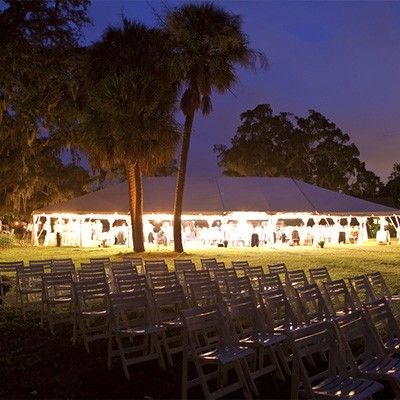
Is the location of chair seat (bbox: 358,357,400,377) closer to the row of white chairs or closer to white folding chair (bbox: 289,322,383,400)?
the row of white chairs

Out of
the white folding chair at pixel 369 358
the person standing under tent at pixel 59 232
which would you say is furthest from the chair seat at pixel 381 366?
the person standing under tent at pixel 59 232

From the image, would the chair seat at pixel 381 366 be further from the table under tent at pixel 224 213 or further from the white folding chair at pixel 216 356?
the table under tent at pixel 224 213

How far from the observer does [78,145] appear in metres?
31.2

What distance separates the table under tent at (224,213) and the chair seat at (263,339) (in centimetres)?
2535

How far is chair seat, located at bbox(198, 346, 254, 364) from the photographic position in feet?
18.3

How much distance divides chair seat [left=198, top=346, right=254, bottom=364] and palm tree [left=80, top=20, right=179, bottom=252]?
20805 millimetres

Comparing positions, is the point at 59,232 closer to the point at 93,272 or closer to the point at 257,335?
the point at 93,272

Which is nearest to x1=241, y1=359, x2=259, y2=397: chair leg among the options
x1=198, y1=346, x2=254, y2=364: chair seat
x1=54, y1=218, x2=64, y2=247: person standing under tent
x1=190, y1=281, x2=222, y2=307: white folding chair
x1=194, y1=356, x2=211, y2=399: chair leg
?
x1=198, y1=346, x2=254, y2=364: chair seat

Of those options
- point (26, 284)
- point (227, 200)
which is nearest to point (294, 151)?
point (227, 200)

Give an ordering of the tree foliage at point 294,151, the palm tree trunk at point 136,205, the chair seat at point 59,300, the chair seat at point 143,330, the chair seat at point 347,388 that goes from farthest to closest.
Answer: the tree foliage at point 294,151, the palm tree trunk at point 136,205, the chair seat at point 59,300, the chair seat at point 143,330, the chair seat at point 347,388

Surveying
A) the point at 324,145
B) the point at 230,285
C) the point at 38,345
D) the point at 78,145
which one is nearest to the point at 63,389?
the point at 38,345

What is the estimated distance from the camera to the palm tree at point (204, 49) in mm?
26641

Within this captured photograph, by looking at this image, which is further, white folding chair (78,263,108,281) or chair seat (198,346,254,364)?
white folding chair (78,263,108,281)

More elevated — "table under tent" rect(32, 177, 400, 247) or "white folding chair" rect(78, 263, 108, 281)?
"table under tent" rect(32, 177, 400, 247)
